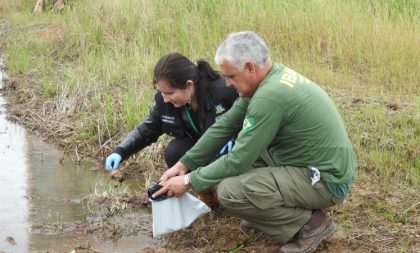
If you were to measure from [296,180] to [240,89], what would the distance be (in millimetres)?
606

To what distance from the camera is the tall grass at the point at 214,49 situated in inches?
246

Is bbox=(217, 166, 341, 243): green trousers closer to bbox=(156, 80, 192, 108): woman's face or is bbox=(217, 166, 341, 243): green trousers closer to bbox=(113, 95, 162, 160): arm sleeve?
bbox=(156, 80, 192, 108): woman's face

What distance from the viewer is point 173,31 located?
865cm

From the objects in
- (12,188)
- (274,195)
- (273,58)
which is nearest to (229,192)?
(274,195)

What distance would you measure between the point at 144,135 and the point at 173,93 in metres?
0.53

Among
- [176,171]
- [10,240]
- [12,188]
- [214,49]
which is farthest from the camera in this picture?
[214,49]

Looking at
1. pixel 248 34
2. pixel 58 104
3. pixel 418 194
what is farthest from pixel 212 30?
pixel 248 34

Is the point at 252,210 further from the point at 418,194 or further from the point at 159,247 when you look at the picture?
the point at 418,194

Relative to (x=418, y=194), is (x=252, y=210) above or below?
above

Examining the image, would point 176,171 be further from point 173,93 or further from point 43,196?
point 43,196

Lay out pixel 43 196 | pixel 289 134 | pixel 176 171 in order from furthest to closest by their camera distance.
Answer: pixel 43 196 → pixel 176 171 → pixel 289 134

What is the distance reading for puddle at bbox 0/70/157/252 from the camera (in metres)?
4.37

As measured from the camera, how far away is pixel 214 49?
8.04 meters

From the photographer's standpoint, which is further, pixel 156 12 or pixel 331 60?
pixel 156 12
